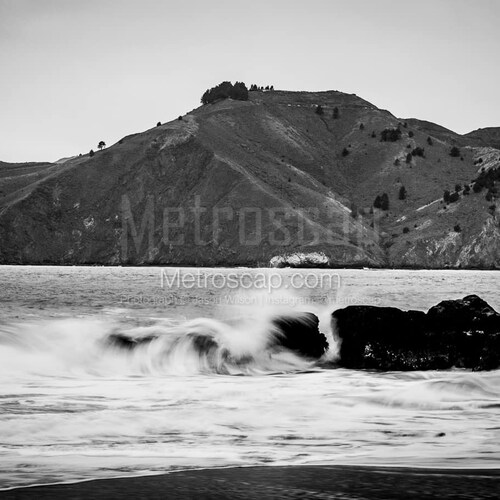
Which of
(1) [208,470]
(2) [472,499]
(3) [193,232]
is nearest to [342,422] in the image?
(1) [208,470]

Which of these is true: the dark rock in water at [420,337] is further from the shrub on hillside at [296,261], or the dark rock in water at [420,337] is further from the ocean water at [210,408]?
the shrub on hillside at [296,261]

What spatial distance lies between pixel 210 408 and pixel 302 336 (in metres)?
10.2

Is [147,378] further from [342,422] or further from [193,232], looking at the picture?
[193,232]

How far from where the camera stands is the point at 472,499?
7.63 m

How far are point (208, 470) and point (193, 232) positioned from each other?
7418 inches

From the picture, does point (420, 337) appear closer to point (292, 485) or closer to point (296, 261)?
point (292, 485)

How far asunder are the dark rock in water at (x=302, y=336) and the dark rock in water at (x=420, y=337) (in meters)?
0.99

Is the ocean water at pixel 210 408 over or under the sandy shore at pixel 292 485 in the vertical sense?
under

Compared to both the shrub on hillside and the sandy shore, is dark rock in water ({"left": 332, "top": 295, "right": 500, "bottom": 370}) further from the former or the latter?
the shrub on hillside

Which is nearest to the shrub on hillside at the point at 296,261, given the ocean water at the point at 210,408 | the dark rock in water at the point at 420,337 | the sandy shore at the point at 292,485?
the ocean water at the point at 210,408

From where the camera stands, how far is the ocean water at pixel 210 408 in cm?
Result: 1049

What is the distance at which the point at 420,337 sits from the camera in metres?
22.9

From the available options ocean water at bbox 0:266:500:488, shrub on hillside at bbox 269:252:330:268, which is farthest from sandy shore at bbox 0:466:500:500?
shrub on hillside at bbox 269:252:330:268

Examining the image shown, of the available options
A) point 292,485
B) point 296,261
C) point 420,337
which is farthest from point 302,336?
point 296,261
